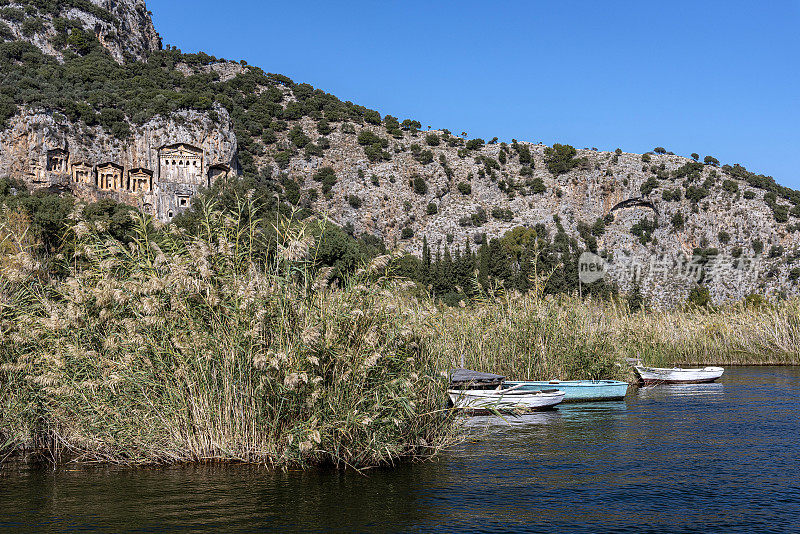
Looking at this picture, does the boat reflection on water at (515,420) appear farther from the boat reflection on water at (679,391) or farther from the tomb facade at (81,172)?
the tomb facade at (81,172)

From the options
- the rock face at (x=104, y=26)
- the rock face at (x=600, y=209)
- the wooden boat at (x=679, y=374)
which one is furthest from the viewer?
the rock face at (x=104, y=26)

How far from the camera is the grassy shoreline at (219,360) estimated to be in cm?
1156

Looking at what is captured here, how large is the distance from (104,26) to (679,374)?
487 ft

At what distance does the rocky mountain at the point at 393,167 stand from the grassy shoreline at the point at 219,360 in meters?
86.1

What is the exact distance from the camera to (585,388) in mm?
23531

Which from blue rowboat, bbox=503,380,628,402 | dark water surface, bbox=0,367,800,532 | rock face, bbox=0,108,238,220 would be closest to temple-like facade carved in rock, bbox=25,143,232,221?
rock face, bbox=0,108,238,220

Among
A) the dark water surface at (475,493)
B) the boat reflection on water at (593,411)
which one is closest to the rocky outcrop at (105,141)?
the boat reflection on water at (593,411)

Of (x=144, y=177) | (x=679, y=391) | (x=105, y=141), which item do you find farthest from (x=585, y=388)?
(x=105, y=141)

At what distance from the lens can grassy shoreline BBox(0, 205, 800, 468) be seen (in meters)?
11.6

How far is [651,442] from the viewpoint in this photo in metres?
16.9

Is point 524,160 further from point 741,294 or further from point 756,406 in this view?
Answer: point 756,406

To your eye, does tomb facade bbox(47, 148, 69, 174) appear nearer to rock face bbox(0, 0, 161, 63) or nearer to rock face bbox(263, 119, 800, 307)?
rock face bbox(263, 119, 800, 307)

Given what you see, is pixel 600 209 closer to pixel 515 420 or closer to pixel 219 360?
pixel 515 420

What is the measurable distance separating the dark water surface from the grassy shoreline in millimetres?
595
